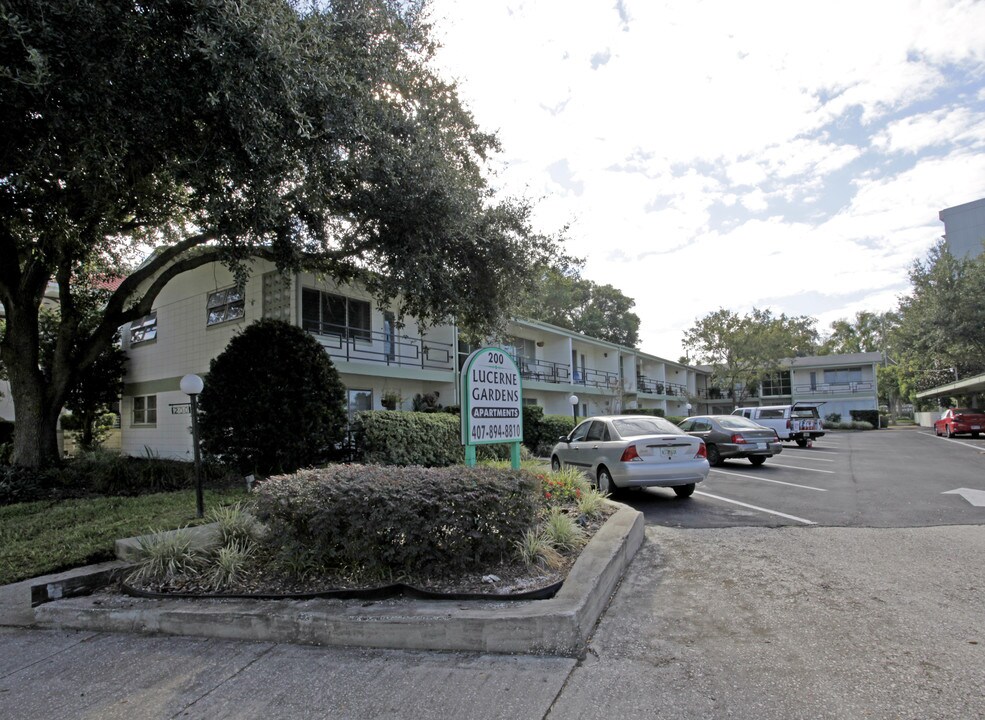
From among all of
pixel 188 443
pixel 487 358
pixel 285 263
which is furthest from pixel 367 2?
pixel 188 443

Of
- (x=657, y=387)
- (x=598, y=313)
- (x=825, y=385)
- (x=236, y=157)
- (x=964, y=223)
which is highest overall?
(x=964, y=223)

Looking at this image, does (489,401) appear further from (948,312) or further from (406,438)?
(948,312)

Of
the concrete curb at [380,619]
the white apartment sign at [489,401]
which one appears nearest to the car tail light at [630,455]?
the white apartment sign at [489,401]

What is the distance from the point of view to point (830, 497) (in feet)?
32.1

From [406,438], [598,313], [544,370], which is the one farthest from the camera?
[598,313]

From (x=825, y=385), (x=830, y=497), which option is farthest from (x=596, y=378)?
(x=825, y=385)

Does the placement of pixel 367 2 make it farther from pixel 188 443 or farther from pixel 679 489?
pixel 188 443

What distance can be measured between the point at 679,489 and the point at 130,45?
10029 millimetres

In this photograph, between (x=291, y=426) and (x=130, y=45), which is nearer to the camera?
(x=130, y=45)

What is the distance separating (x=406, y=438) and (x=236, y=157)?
7.44 m

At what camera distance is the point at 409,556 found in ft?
15.5

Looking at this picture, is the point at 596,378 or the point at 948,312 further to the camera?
the point at 596,378

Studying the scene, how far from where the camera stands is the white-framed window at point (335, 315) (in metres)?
17.3

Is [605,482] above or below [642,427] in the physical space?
below
